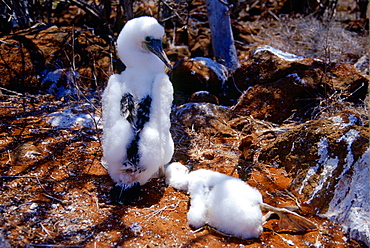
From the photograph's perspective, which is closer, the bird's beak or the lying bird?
the lying bird

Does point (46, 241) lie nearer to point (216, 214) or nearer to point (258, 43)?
point (216, 214)

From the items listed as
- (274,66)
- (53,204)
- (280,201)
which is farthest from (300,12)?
(53,204)

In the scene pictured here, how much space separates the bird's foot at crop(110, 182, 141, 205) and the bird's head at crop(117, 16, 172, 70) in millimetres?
1001

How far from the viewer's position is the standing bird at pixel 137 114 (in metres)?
2.33

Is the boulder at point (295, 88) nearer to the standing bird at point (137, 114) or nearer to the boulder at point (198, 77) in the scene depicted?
the boulder at point (198, 77)

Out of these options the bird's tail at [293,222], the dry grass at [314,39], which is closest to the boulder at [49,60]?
the bird's tail at [293,222]

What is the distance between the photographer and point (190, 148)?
133 inches

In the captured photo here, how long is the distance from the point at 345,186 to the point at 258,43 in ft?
15.2

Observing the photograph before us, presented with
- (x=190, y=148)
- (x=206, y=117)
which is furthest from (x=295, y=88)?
(x=190, y=148)

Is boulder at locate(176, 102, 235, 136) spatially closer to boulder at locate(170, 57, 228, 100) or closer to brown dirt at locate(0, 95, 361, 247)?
brown dirt at locate(0, 95, 361, 247)

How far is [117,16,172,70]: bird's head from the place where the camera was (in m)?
2.79

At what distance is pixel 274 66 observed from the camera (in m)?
4.14

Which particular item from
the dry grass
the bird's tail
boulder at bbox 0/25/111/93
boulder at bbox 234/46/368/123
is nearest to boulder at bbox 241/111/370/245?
the bird's tail

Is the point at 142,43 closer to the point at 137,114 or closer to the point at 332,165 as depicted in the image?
the point at 137,114
